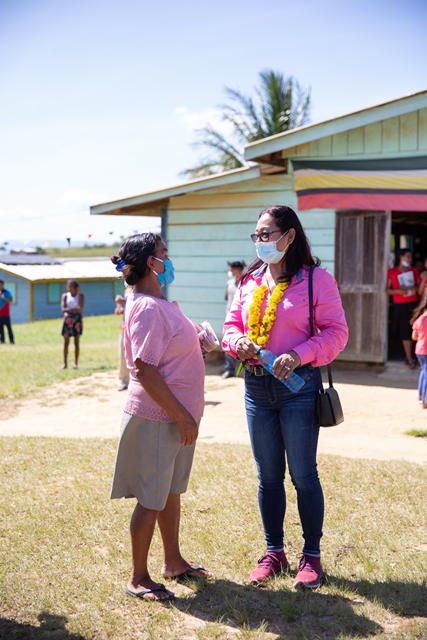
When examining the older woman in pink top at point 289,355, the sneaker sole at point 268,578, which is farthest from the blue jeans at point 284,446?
the sneaker sole at point 268,578

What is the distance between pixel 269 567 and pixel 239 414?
4.86 meters

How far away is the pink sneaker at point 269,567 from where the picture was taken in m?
3.64

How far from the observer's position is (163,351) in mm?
3369

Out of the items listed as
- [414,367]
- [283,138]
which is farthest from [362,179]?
[414,367]

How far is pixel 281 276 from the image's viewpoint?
3629 millimetres

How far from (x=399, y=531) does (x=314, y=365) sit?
1.41 m

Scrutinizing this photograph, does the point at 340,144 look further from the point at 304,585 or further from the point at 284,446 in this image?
the point at 304,585

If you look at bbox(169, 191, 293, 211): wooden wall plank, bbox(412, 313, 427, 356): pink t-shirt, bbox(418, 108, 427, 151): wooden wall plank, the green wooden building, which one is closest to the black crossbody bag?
bbox(412, 313, 427, 356): pink t-shirt

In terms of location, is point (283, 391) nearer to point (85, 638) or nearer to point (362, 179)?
point (85, 638)

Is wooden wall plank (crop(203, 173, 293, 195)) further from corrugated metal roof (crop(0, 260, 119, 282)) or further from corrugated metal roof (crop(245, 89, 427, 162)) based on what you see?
corrugated metal roof (crop(0, 260, 119, 282))

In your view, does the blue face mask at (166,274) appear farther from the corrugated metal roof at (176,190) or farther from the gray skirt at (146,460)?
the corrugated metal roof at (176,190)

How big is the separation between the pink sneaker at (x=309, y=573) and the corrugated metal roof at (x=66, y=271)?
68.1ft

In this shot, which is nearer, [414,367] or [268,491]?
[268,491]

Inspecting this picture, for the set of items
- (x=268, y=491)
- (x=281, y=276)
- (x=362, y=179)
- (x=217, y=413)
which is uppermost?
(x=362, y=179)
